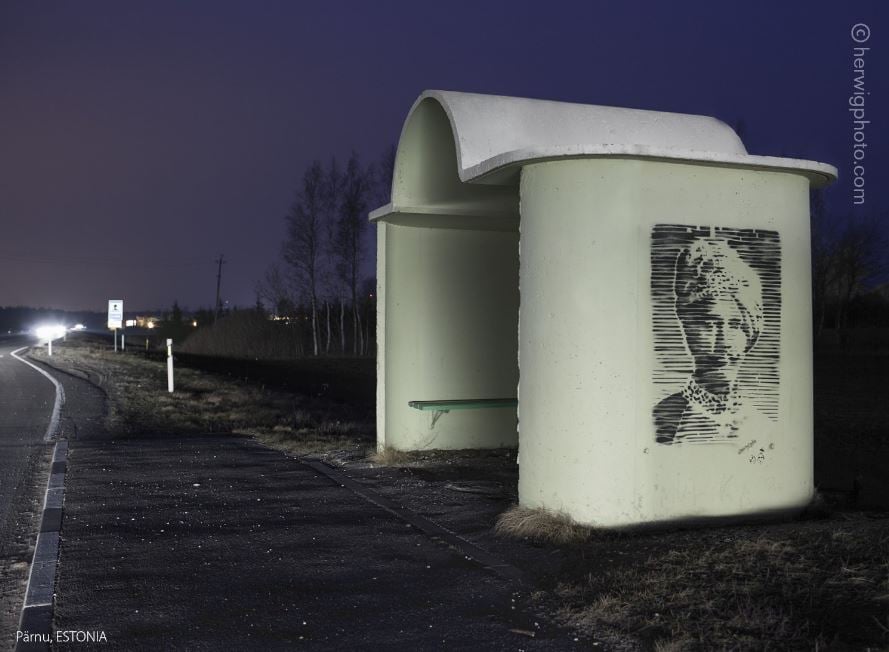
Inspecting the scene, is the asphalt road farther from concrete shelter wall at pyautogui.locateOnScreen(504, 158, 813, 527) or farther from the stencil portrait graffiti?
the stencil portrait graffiti

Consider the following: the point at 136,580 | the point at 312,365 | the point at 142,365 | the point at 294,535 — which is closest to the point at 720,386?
the point at 294,535

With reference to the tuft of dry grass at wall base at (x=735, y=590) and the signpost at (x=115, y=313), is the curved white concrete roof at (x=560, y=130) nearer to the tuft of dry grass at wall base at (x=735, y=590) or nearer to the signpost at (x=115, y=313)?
the tuft of dry grass at wall base at (x=735, y=590)

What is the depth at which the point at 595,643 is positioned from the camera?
4.43 m

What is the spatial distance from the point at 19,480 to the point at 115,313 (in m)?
23.0

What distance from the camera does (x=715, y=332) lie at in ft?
22.4

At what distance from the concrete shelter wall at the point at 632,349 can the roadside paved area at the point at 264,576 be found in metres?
1.26

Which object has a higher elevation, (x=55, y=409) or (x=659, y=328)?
(x=659, y=328)

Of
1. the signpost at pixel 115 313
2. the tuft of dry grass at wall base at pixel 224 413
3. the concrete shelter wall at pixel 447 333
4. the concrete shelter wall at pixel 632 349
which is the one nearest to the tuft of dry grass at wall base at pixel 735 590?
the concrete shelter wall at pixel 632 349

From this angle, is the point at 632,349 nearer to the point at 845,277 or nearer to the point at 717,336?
the point at 717,336

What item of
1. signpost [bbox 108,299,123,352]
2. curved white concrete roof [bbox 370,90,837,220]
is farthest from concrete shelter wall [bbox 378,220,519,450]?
signpost [bbox 108,299,123,352]

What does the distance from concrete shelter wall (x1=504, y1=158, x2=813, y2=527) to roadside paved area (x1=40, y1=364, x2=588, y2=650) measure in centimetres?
126

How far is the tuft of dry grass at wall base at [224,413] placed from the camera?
488 inches

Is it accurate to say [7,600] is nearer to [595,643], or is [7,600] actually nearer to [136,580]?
[136,580]

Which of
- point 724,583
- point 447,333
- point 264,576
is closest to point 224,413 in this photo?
point 447,333
